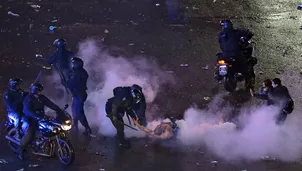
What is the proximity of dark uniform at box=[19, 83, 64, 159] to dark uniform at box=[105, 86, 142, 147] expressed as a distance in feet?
3.01

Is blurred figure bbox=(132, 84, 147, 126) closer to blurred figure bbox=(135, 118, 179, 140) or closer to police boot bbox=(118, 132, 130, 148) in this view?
blurred figure bbox=(135, 118, 179, 140)

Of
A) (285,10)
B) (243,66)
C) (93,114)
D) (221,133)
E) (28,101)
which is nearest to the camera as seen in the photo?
(28,101)

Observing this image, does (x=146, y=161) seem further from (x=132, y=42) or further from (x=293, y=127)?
(x=132, y=42)

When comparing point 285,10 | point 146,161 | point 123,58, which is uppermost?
point 285,10

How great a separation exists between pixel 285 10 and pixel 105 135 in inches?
385

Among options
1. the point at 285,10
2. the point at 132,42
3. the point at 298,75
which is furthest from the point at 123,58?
the point at 285,10

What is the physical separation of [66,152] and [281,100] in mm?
4128

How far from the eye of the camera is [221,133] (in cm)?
1012

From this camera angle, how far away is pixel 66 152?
9055 millimetres

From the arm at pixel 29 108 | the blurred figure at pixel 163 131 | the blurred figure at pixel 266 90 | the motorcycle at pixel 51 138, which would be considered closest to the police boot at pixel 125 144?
the blurred figure at pixel 163 131

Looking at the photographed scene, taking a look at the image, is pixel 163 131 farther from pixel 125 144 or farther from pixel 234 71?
pixel 234 71

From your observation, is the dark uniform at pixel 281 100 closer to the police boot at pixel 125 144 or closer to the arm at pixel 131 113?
the arm at pixel 131 113

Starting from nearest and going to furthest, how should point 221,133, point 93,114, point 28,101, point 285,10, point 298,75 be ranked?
point 28,101 → point 221,133 → point 93,114 → point 298,75 → point 285,10

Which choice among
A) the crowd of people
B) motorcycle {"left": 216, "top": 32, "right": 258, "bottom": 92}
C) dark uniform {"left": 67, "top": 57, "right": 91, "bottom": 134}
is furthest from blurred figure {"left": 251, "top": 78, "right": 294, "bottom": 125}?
dark uniform {"left": 67, "top": 57, "right": 91, "bottom": 134}
